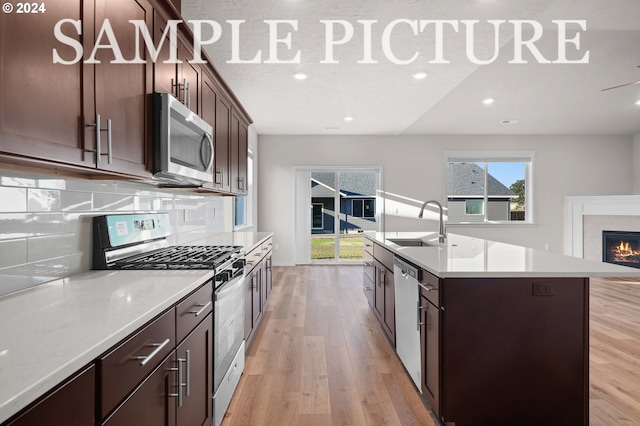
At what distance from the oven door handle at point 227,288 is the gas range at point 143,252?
34 millimetres

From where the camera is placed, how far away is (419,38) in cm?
295

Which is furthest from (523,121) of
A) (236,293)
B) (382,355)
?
(236,293)

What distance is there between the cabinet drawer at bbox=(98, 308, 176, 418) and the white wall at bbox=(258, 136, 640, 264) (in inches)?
225

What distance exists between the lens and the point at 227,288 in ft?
6.13

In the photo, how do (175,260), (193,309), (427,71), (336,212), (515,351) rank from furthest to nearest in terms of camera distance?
(336,212), (427,71), (175,260), (515,351), (193,309)

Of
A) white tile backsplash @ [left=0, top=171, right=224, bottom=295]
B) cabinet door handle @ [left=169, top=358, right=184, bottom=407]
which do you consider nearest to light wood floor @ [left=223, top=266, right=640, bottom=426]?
cabinet door handle @ [left=169, top=358, right=184, bottom=407]

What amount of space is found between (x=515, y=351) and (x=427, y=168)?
18.2 feet

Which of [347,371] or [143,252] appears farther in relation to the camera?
[347,371]

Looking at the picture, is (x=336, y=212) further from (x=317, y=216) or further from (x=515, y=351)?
(x=515, y=351)

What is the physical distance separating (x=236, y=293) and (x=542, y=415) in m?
1.74

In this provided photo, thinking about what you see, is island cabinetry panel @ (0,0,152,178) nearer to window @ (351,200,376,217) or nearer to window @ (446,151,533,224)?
window @ (351,200,376,217)

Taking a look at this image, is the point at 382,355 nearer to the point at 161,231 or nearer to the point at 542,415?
the point at 542,415

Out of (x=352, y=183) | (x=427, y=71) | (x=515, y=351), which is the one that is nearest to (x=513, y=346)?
(x=515, y=351)

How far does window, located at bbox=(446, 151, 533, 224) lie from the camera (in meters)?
6.94
